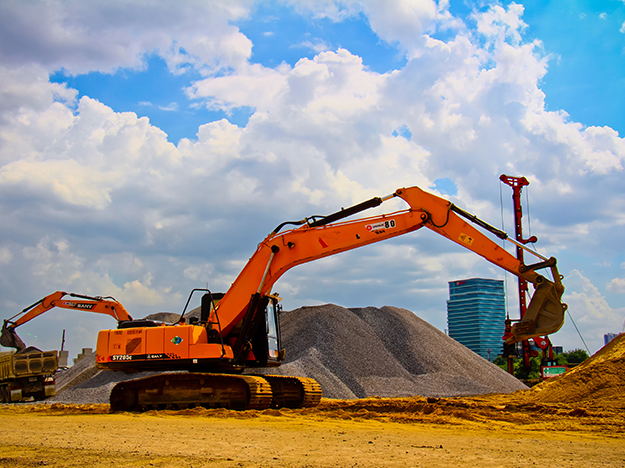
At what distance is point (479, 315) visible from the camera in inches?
3706

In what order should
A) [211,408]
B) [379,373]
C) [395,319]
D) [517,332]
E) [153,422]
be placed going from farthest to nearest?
[395,319] < [379,373] < [211,408] < [517,332] < [153,422]

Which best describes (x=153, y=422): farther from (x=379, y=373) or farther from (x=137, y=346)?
(x=379, y=373)

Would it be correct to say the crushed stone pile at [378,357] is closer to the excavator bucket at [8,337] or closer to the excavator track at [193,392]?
the excavator track at [193,392]

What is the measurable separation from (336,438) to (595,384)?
781cm

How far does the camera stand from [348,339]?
20812 mm

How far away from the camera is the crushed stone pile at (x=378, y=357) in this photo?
1798 cm

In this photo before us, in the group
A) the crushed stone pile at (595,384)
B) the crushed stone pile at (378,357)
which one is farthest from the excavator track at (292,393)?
the crushed stone pile at (595,384)

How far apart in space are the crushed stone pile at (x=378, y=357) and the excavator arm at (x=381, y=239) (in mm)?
6067

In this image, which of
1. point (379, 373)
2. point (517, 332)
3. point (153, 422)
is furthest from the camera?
point (379, 373)

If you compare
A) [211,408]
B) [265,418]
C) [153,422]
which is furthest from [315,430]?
[211,408]

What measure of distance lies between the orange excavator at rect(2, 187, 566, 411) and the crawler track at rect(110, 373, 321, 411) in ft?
0.07

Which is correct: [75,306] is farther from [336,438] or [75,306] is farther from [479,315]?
[479,315]

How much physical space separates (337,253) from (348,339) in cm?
993

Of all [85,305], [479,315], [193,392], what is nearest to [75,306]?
[85,305]
